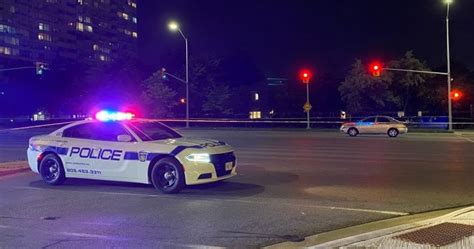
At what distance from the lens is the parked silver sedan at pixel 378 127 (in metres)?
33.0

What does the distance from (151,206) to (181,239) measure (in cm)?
233

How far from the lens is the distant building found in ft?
487

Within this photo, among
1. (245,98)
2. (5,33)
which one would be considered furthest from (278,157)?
(5,33)

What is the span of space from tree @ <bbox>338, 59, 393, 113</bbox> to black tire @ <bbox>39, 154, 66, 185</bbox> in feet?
168

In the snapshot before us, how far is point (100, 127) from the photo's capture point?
11.2 m

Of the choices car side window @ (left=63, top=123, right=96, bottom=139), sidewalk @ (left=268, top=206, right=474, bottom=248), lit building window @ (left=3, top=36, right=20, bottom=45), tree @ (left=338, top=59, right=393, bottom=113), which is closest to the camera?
sidewalk @ (left=268, top=206, right=474, bottom=248)

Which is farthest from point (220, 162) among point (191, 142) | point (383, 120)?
point (383, 120)

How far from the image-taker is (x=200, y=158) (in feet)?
32.9

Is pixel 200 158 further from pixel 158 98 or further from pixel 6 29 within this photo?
pixel 6 29

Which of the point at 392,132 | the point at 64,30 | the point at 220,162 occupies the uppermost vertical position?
the point at 64,30

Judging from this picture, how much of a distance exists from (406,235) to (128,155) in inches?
230

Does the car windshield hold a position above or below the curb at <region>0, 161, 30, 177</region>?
above

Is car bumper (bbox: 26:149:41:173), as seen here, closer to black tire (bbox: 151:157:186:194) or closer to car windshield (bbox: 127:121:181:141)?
car windshield (bbox: 127:121:181:141)

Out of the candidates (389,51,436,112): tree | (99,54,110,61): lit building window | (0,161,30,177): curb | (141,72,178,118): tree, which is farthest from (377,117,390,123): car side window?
(99,54,110,61): lit building window
